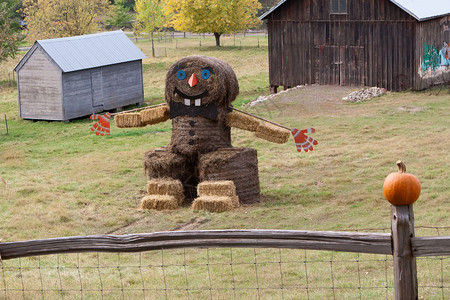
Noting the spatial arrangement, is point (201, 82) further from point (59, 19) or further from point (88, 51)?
point (59, 19)

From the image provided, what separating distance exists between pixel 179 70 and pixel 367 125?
954cm

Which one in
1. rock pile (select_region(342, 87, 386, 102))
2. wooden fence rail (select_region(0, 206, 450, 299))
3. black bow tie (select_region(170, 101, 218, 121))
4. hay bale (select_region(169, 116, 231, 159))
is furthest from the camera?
rock pile (select_region(342, 87, 386, 102))

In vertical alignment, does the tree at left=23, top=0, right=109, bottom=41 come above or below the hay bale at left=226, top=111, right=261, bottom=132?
above

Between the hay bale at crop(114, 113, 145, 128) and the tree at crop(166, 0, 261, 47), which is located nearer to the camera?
the hay bale at crop(114, 113, 145, 128)

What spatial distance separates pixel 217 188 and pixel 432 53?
1786cm

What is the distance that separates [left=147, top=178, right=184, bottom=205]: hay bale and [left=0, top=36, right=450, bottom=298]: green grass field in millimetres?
488

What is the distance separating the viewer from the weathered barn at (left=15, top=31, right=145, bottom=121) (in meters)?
28.3

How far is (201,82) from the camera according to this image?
51.0ft

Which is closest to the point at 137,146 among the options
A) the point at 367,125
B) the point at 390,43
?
the point at 367,125

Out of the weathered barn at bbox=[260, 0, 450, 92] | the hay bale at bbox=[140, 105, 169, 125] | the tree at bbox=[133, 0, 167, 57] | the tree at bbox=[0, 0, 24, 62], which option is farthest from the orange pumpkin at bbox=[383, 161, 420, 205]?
the tree at bbox=[133, 0, 167, 57]

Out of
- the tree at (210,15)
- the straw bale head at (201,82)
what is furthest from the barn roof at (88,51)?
the tree at (210,15)

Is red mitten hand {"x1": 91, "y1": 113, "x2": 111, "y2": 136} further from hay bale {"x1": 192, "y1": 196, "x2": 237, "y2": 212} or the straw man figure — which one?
hay bale {"x1": 192, "y1": 196, "x2": 237, "y2": 212}

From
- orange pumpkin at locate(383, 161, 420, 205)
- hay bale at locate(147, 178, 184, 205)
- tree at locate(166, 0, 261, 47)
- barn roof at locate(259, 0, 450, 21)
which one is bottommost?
hay bale at locate(147, 178, 184, 205)

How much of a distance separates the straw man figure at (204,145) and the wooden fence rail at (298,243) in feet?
26.7
